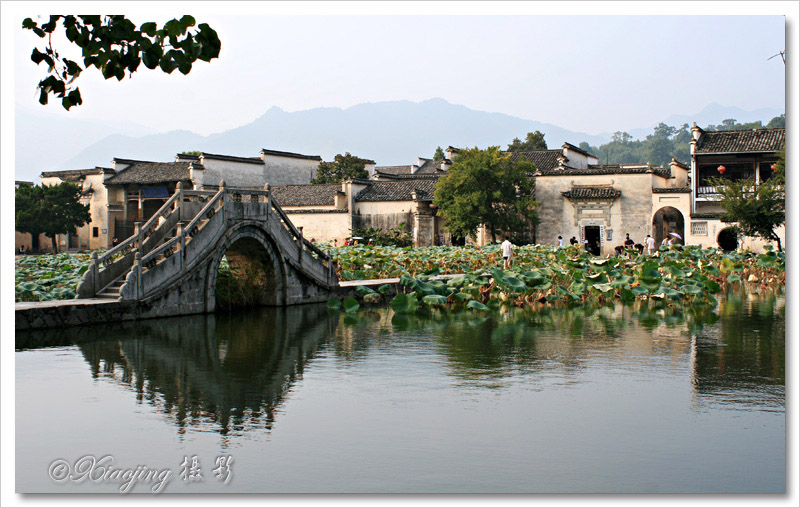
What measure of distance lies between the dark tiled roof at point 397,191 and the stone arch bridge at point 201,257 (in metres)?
21.9

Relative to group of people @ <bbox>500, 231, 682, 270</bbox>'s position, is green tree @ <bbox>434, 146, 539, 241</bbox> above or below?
above

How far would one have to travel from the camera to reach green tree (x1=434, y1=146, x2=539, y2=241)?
33.4m

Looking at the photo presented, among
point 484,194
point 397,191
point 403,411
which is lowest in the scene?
point 403,411

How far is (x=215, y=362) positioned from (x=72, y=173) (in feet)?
122

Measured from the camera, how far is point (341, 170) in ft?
146

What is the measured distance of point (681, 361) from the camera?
8.45 meters

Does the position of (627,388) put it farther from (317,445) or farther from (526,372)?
Answer: (317,445)

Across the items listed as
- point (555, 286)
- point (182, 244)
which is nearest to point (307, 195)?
point (555, 286)

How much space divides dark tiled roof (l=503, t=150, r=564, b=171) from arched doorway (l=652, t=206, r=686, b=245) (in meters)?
5.90

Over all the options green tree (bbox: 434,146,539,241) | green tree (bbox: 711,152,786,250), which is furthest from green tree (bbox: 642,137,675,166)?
green tree (bbox: 711,152,786,250)

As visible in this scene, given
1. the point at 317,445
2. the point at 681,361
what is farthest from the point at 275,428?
the point at 681,361

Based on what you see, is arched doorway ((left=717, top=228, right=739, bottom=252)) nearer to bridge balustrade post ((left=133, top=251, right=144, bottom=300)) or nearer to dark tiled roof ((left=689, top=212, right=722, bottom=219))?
dark tiled roof ((left=689, top=212, right=722, bottom=219))

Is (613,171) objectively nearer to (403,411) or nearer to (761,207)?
(761,207)

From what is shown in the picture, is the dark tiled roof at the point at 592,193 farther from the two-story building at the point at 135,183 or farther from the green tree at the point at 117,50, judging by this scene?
the green tree at the point at 117,50
